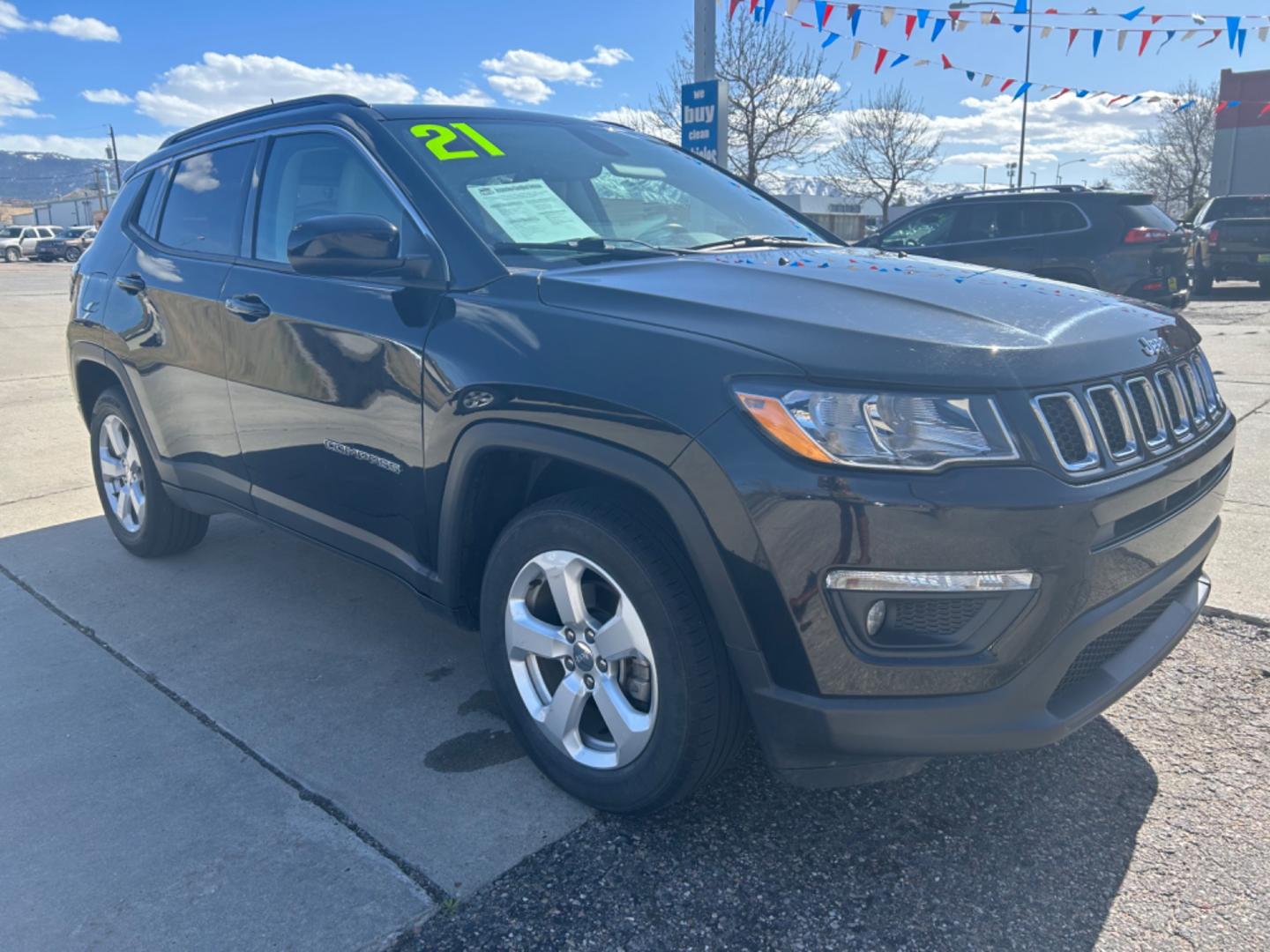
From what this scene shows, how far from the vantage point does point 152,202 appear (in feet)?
14.1

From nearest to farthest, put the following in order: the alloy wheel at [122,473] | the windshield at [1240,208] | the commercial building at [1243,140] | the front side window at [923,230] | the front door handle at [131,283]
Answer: the front door handle at [131,283]
the alloy wheel at [122,473]
the front side window at [923,230]
the windshield at [1240,208]
the commercial building at [1243,140]

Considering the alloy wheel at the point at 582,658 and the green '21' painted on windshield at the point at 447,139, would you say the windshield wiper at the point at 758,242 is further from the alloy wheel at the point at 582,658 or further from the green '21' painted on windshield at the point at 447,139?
the alloy wheel at the point at 582,658

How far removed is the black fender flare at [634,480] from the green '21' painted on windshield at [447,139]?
3.17 ft

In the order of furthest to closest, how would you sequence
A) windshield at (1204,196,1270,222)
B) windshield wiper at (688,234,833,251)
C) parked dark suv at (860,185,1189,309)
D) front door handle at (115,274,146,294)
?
windshield at (1204,196,1270,222) → parked dark suv at (860,185,1189,309) → front door handle at (115,274,146,294) → windshield wiper at (688,234,833,251)

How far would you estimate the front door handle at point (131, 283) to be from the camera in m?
4.12

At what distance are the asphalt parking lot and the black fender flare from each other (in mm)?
655

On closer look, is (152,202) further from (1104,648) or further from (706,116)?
(706,116)

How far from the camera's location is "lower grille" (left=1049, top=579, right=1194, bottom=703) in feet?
7.13

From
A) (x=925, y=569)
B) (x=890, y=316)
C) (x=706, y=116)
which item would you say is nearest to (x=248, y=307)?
(x=890, y=316)

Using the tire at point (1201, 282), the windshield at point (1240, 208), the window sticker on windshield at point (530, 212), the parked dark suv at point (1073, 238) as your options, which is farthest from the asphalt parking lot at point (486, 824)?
the windshield at point (1240, 208)

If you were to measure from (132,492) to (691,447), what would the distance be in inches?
136

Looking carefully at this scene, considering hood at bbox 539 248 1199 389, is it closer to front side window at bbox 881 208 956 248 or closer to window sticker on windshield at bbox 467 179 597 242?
window sticker on windshield at bbox 467 179 597 242

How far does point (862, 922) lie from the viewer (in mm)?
2164

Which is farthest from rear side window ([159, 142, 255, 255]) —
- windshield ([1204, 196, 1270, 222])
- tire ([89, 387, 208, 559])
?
windshield ([1204, 196, 1270, 222])
